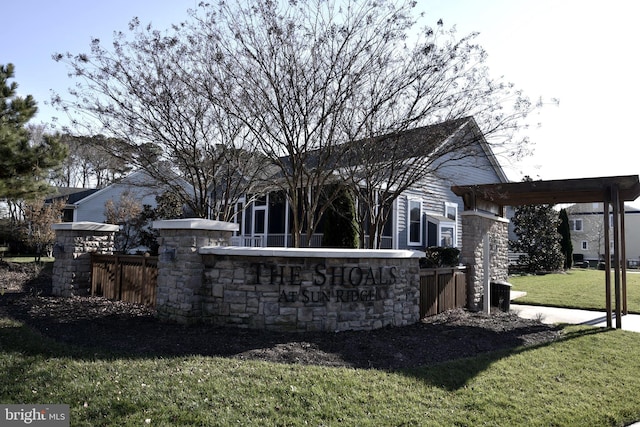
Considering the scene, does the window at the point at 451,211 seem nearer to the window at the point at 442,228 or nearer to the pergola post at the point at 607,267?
the window at the point at 442,228

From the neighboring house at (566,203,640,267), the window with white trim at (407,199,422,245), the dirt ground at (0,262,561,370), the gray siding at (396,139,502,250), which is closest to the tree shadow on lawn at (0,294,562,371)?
the dirt ground at (0,262,561,370)

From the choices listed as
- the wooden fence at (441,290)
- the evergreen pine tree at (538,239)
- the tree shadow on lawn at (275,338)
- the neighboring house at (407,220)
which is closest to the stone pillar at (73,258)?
the tree shadow on lawn at (275,338)

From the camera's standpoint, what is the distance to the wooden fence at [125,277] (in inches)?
362

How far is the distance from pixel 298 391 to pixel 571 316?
8.56 metres

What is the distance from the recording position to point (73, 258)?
10.6m

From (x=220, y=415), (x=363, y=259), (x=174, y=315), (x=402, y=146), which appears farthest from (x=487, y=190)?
(x=220, y=415)

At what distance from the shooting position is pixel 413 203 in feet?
61.8

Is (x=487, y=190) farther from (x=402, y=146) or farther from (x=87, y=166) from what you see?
(x=87, y=166)

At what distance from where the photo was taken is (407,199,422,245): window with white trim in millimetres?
18656

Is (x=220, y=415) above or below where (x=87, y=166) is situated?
below

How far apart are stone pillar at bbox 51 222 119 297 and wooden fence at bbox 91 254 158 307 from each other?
0.19 m

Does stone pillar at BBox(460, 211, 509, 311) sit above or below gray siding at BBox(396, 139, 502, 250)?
below

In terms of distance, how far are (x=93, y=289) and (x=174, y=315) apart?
4.26 m

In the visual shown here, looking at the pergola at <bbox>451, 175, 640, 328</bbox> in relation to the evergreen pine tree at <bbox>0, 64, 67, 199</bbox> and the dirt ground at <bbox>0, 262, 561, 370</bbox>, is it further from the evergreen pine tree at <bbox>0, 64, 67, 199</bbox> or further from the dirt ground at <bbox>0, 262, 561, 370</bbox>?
the evergreen pine tree at <bbox>0, 64, 67, 199</bbox>
